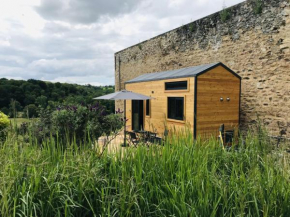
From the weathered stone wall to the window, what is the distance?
2.26 meters

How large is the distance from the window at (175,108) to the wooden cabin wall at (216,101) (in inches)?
28.3

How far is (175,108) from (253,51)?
3.40 metres

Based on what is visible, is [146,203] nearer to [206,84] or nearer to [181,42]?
[206,84]

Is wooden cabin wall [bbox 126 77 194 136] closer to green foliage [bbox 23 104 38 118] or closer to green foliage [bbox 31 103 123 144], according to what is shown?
green foliage [bbox 31 103 123 144]

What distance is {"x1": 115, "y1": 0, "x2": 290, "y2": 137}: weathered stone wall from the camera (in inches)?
271

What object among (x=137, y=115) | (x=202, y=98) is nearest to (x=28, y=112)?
(x=202, y=98)

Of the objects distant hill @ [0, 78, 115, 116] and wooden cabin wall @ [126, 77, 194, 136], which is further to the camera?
wooden cabin wall @ [126, 77, 194, 136]

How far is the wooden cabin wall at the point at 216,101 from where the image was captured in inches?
266

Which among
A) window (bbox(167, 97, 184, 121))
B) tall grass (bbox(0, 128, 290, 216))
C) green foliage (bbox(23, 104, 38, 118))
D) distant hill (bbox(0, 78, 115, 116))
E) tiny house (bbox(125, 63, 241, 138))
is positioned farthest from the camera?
window (bbox(167, 97, 184, 121))

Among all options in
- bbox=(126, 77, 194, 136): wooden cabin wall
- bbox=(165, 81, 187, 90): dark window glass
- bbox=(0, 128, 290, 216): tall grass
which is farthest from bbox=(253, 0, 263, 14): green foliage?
bbox=(0, 128, 290, 216): tall grass

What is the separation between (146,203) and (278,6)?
7516 millimetres

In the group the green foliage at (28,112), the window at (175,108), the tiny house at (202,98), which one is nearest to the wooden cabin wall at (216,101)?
the tiny house at (202,98)

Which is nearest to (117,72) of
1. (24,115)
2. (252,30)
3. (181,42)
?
(181,42)

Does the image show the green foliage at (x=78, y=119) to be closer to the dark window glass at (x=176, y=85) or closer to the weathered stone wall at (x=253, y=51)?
the dark window glass at (x=176, y=85)
